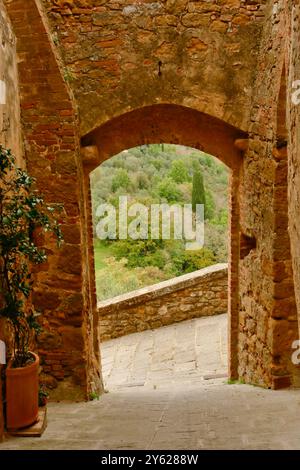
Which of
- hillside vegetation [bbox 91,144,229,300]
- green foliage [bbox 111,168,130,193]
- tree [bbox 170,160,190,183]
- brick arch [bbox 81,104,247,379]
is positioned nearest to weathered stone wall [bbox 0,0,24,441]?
brick arch [bbox 81,104,247,379]

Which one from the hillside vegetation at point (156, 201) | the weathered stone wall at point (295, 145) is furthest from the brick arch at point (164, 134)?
the hillside vegetation at point (156, 201)

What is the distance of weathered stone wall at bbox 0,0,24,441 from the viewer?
13.8ft

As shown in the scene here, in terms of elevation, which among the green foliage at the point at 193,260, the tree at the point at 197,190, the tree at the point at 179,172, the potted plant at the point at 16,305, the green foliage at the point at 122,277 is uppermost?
the tree at the point at 179,172

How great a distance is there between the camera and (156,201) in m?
17.0

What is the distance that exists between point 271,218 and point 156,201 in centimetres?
1227

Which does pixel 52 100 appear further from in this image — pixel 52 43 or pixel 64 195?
pixel 64 195

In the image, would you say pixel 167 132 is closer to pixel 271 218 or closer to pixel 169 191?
pixel 271 218

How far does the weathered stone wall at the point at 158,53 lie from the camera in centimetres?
518

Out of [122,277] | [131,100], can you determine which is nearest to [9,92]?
[131,100]

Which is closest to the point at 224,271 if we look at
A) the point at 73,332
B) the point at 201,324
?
the point at 201,324

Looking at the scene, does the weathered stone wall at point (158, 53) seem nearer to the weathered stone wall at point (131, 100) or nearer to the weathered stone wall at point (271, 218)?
the weathered stone wall at point (131, 100)

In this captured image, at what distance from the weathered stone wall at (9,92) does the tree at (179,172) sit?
46.4 ft

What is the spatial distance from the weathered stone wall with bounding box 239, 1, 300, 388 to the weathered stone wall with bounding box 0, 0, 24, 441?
245 centimetres

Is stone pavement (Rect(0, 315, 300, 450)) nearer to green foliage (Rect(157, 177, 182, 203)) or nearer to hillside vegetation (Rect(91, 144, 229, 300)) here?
hillside vegetation (Rect(91, 144, 229, 300))
